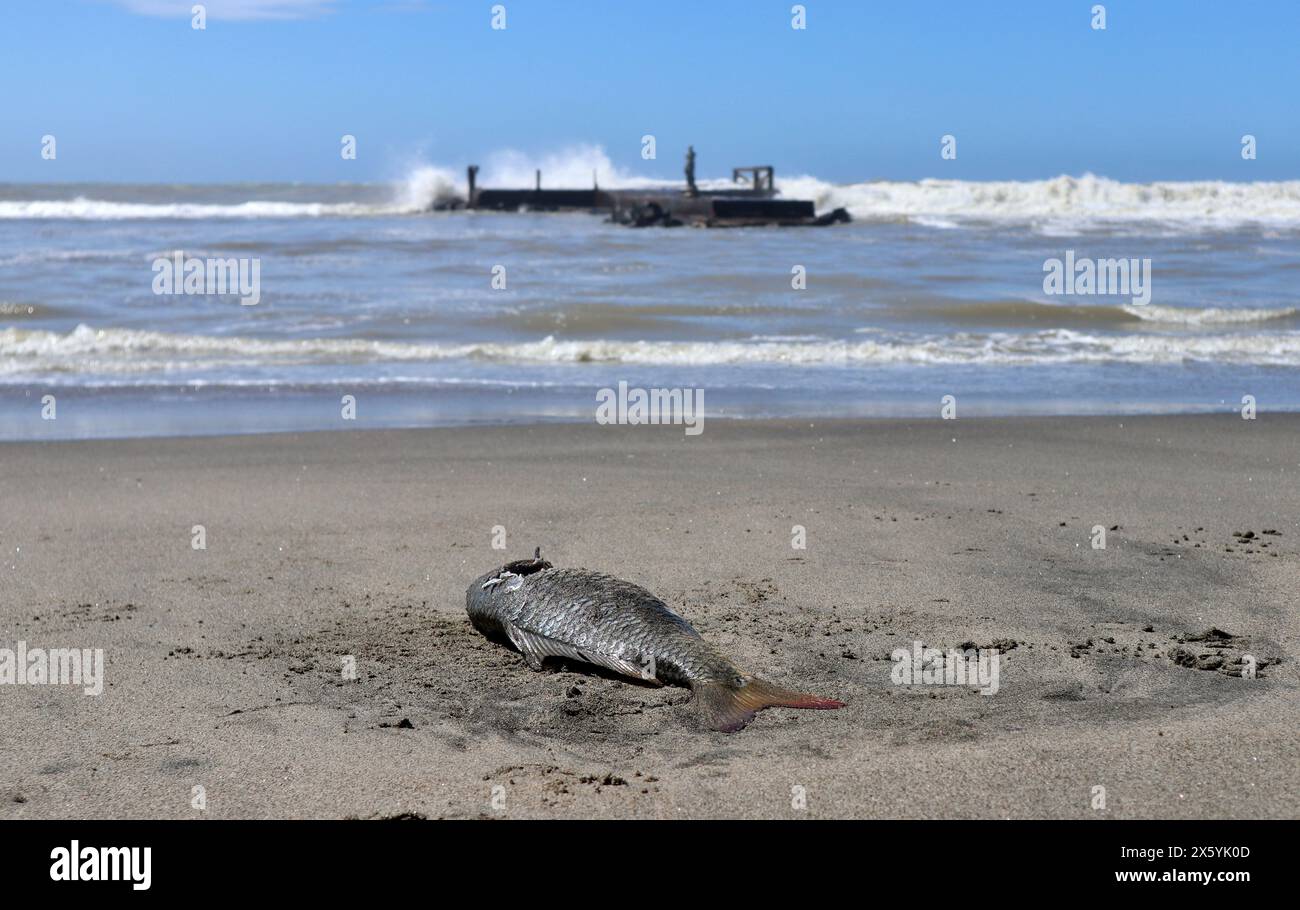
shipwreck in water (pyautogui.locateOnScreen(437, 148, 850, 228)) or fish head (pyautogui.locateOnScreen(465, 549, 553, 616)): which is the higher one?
shipwreck in water (pyautogui.locateOnScreen(437, 148, 850, 228))

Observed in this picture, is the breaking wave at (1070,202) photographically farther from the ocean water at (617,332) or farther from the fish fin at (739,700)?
the fish fin at (739,700)

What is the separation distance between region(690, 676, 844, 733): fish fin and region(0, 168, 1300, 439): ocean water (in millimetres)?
6965

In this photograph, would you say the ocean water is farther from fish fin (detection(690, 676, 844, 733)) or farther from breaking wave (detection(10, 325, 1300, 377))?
fish fin (detection(690, 676, 844, 733))

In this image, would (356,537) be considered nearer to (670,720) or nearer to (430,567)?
(430,567)

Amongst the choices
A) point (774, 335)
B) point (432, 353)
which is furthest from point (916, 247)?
point (432, 353)

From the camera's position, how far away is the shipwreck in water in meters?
50.5

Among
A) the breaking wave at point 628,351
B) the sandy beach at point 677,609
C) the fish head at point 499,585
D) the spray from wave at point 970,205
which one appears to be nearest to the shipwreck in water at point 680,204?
the spray from wave at point 970,205

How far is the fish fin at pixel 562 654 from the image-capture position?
4715 millimetres

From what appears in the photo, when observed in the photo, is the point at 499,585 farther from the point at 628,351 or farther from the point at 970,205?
the point at 970,205

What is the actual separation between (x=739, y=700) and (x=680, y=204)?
48739 mm

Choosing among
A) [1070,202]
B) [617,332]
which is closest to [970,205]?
[1070,202]

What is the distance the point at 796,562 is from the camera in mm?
6539

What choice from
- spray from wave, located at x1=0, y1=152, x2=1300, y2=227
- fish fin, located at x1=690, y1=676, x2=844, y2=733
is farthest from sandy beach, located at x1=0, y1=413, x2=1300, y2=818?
spray from wave, located at x1=0, y1=152, x2=1300, y2=227

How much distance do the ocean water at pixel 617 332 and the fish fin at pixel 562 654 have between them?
20.8 ft
